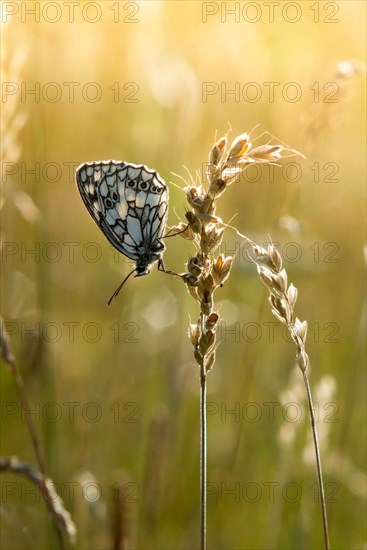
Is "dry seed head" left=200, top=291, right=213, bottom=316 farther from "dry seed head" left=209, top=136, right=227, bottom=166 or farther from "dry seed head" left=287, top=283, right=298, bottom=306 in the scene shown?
"dry seed head" left=209, top=136, right=227, bottom=166

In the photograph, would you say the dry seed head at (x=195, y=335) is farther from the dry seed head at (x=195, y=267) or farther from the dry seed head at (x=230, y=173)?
the dry seed head at (x=230, y=173)

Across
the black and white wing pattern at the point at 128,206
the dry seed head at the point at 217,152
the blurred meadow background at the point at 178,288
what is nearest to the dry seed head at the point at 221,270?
the dry seed head at the point at 217,152

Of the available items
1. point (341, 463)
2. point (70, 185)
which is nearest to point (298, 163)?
point (341, 463)

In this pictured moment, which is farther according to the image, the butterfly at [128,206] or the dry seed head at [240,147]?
the butterfly at [128,206]

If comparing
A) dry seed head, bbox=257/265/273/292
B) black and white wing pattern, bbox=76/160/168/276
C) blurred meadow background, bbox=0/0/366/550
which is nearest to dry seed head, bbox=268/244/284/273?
dry seed head, bbox=257/265/273/292

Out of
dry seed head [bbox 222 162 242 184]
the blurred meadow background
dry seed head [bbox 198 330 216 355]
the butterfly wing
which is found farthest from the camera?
the blurred meadow background

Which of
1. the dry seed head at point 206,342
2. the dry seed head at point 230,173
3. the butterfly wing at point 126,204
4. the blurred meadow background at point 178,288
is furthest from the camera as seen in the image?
the blurred meadow background at point 178,288

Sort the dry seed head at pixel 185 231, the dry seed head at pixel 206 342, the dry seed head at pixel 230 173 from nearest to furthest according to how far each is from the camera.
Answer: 1. the dry seed head at pixel 206 342
2. the dry seed head at pixel 230 173
3. the dry seed head at pixel 185 231

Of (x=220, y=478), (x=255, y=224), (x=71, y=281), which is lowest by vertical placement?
(x=220, y=478)

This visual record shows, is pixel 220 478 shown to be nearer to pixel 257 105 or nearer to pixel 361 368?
pixel 361 368
